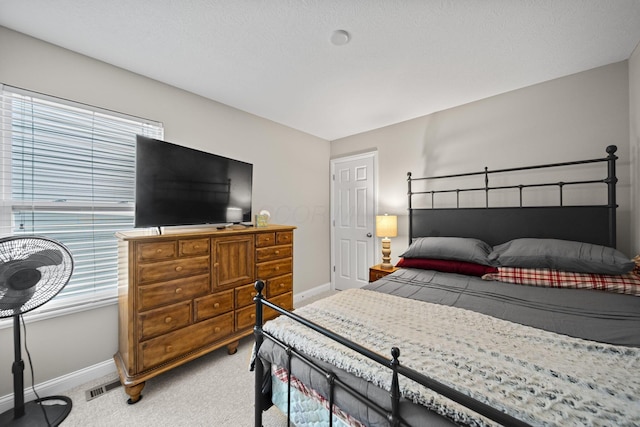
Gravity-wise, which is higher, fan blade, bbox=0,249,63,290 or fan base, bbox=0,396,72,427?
fan blade, bbox=0,249,63,290

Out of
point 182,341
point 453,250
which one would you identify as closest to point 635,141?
point 453,250

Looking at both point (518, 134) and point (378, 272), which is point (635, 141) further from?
point (378, 272)

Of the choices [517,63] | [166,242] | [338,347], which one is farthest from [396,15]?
[166,242]

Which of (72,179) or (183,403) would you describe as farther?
(72,179)

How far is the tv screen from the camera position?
1871mm

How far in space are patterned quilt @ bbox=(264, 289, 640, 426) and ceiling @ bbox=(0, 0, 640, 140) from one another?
6.20 feet

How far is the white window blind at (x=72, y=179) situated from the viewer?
172cm

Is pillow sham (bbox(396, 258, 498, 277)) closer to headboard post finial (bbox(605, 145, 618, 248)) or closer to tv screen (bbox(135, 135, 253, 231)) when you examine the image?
headboard post finial (bbox(605, 145, 618, 248))

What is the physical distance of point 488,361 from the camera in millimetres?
920

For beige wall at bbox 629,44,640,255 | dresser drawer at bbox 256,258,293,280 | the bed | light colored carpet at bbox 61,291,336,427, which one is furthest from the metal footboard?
beige wall at bbox 629,44,640,255

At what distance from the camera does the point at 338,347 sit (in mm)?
1056

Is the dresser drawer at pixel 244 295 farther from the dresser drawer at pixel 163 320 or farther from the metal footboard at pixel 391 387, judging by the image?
the metal footboard at pixel 391 387

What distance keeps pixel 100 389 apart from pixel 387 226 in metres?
3.15

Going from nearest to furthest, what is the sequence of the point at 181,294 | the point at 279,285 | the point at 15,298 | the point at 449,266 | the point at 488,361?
1. the point at 488,361
2. the point at 15,298
3. the point at 181,294
4. the point at 449,266
5. the point at 279,285
